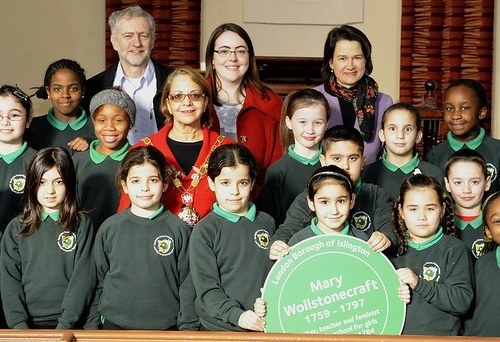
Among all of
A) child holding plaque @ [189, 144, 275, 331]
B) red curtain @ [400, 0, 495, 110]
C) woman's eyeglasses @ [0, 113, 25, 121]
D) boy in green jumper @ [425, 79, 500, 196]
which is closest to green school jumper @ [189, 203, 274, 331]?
child holding plaque @ [189, 144, 275, 331]

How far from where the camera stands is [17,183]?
4.37m

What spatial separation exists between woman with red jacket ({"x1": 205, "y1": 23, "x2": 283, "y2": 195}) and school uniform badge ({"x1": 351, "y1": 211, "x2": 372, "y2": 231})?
0.58 m

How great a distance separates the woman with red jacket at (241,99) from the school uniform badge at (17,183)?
2.68 feet

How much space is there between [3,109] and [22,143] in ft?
0.51

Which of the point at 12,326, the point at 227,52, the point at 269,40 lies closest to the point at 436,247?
the point at 227,52

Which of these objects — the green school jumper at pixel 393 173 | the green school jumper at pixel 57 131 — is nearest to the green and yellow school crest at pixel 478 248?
the green school jumper at pixel 393 173

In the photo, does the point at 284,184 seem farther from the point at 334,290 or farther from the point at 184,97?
the point at 334,290

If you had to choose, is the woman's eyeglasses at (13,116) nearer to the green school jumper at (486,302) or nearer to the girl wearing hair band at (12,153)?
the girl wearing hair band at (12,153)

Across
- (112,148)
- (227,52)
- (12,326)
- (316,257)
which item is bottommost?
(12,326)

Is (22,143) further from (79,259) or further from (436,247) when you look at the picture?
(436,247)

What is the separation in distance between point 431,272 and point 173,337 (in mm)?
1045

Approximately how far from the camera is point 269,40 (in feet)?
22.4

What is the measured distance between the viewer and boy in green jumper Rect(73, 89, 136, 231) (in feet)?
14.3

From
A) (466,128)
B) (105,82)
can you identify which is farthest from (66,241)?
(466,128)
